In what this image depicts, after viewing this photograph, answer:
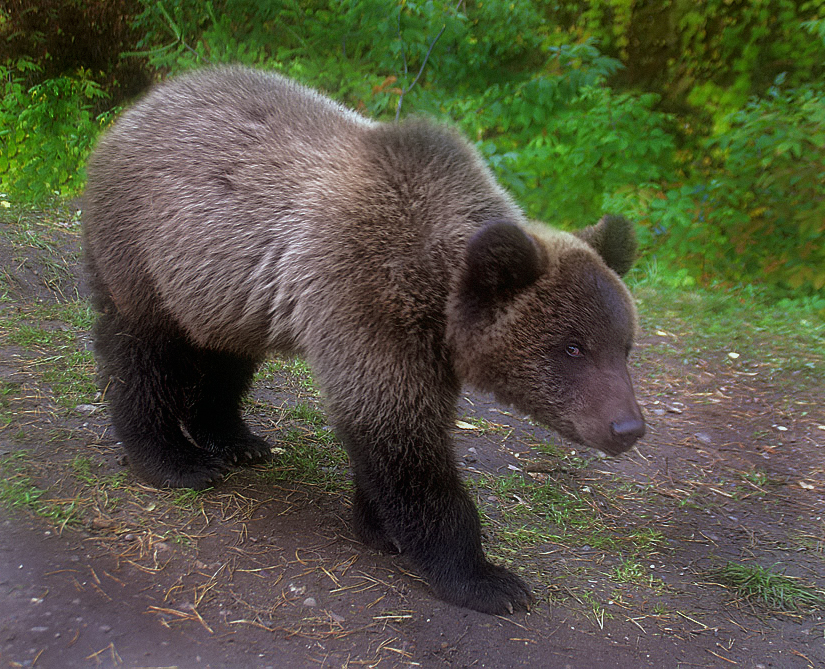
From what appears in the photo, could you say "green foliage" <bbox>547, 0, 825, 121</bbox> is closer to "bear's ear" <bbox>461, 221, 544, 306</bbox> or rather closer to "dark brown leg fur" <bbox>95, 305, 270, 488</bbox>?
"bear's ear" <bbox>461, 221, 544, 306</bbox>

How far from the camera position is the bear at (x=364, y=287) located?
8.43 ft

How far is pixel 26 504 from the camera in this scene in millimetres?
2764

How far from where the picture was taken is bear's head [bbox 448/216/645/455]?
2.47m

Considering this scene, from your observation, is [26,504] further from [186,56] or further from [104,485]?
[186,56]

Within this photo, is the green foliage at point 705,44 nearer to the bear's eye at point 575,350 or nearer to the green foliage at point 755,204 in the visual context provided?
the green foliage at point 755,204

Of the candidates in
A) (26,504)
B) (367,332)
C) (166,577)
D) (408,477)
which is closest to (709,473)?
(408,477)

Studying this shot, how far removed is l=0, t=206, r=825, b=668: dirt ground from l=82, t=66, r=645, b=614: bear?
0.81 feet

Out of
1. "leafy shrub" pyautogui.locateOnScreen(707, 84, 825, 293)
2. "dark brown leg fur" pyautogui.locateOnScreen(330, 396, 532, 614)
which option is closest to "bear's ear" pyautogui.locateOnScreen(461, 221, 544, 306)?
"dark brown leg fur" pyautogui.locateOnScreen(330, 396, 532, 614)

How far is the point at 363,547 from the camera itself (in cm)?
309

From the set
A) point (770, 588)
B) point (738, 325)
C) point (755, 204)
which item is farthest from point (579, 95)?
point (770, 588)

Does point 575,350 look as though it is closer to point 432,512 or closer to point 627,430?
point 627,430

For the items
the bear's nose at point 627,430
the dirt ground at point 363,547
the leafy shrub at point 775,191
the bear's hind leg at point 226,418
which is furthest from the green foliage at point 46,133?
the leafy shrub at point 775,191

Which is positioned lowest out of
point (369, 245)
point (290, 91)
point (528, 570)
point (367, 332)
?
point (528, 570)

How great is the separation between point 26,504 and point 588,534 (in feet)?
9.04
